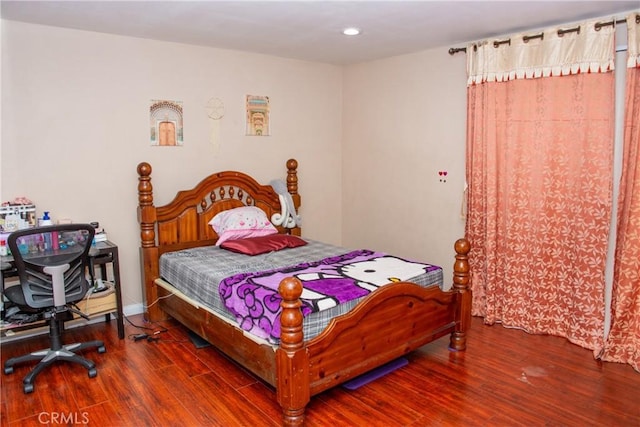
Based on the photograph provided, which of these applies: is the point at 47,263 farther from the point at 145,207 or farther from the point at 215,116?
the point at 215,116

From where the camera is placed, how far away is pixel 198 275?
11.1ft

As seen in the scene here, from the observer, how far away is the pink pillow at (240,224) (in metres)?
4.21

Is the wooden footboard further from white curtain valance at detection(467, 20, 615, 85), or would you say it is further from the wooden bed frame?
white curtain valance at detection(467, 20, 615, 85)

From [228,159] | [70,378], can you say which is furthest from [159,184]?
[70,378]

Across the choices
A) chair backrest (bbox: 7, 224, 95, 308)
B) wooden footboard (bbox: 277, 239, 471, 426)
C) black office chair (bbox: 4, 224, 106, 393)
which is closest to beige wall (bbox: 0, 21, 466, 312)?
chair backrest (bbox: 7, 224, 95, 308)

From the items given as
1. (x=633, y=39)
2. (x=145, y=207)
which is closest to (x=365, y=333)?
(x=145, y=207)

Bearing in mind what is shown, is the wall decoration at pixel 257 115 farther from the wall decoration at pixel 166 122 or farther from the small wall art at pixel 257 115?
the wall decoration at pixel 166 122

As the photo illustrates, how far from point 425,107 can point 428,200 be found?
909mm

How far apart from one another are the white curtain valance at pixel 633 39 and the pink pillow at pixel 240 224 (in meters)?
3.13

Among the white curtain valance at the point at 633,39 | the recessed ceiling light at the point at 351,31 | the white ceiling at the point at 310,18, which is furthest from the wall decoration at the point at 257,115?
the white curtain valance at the point at 633,39

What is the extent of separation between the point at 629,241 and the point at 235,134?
3443 mm

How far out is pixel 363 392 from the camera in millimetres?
2822

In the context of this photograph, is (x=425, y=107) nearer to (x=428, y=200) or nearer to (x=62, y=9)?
(x=428, y=200)

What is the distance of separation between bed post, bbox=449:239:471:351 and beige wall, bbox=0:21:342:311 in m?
2.31
